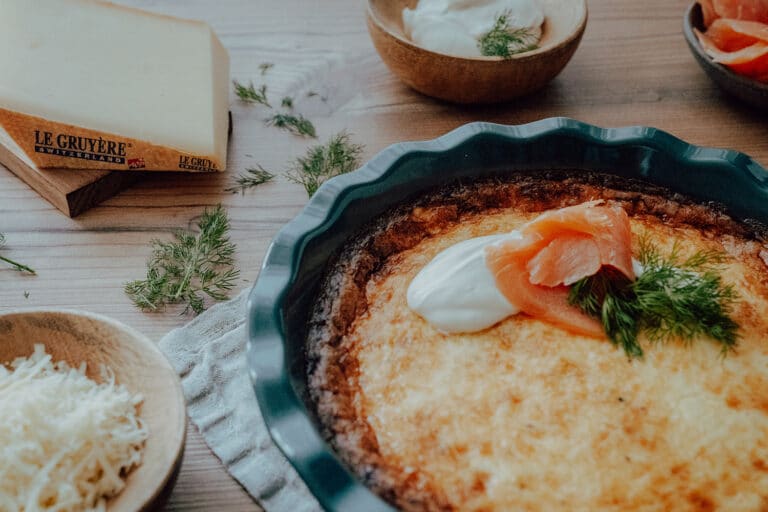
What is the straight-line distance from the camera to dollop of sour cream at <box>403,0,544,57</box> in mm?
2902

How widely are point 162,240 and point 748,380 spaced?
5.94 feet

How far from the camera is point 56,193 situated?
258cm

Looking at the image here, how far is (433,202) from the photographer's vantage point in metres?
2.29

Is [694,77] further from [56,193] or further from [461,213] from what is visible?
[56,193]

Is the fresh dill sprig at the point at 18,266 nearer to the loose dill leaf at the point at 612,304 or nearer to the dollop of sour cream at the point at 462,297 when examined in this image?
the dollop of sour cream at the point at 462,297

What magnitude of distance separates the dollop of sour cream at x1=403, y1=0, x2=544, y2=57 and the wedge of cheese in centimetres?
80

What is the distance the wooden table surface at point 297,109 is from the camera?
2412 mm

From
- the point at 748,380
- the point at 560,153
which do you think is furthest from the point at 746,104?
the point at 748,380

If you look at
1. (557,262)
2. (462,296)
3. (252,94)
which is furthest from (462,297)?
(252,94)

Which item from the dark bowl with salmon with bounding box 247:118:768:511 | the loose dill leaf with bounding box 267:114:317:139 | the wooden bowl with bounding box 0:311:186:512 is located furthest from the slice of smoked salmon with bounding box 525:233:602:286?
the loose dill leaf with bounding box 267:114:317:139

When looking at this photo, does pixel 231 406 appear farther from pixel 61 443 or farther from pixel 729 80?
pixel 729 80

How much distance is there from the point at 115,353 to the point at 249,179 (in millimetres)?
1056

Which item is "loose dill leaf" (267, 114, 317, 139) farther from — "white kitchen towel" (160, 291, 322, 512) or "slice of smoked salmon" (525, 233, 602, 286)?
"slice of smoked salmon" (525, 233, 602, 286)

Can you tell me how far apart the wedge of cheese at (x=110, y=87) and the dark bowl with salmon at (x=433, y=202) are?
76cm
